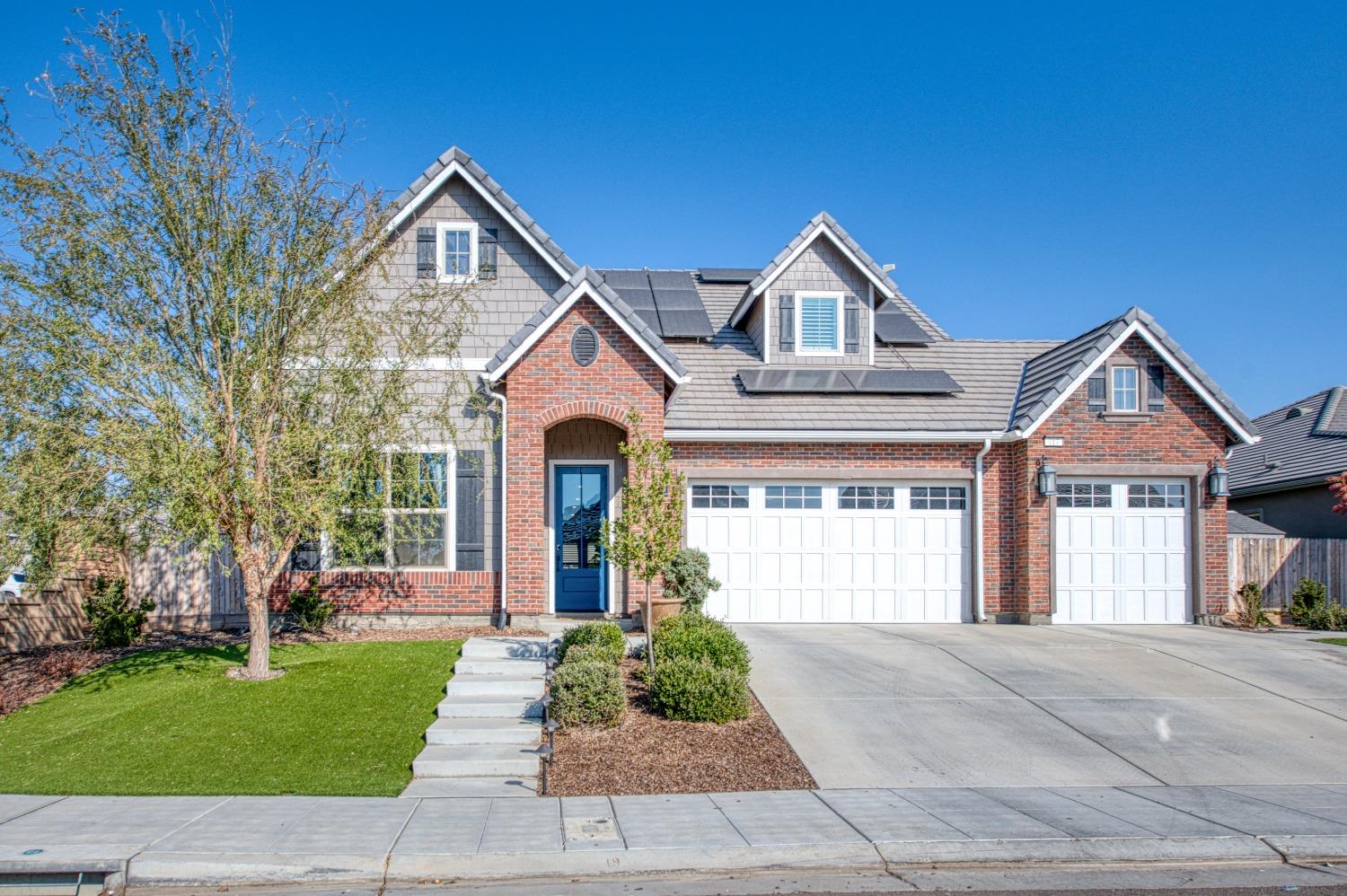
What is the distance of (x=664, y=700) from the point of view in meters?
9.82

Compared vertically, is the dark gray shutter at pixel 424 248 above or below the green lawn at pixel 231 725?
above

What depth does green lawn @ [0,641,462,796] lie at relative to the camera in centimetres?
834

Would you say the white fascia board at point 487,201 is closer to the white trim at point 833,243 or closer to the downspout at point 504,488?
the downspout at point 504,488

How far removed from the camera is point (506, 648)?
1211cm

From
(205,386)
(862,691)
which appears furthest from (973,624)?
(205,386)

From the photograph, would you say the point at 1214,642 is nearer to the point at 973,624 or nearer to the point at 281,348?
the point at 973,624

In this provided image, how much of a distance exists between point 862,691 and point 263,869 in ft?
22.8

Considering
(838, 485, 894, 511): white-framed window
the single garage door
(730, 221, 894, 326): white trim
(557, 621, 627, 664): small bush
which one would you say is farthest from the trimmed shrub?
(730, 221, 894, 326): white trim

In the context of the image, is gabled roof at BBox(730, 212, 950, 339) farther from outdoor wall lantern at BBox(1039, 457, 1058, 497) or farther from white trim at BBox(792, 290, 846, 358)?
outdoor wall lantern at BBox(1039, 457, 1058, 497)

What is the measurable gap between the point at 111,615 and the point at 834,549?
37.1 feet

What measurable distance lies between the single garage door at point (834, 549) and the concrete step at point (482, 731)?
6.36 m

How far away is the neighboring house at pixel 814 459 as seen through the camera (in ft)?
46.1

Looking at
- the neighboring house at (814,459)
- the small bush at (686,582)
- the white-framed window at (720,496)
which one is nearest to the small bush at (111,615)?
the neighboring house at (814,459)

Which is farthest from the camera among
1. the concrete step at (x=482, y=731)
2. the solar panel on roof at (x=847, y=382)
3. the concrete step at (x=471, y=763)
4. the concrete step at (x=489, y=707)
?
the solar panel on roof at (x=847, y=382)
